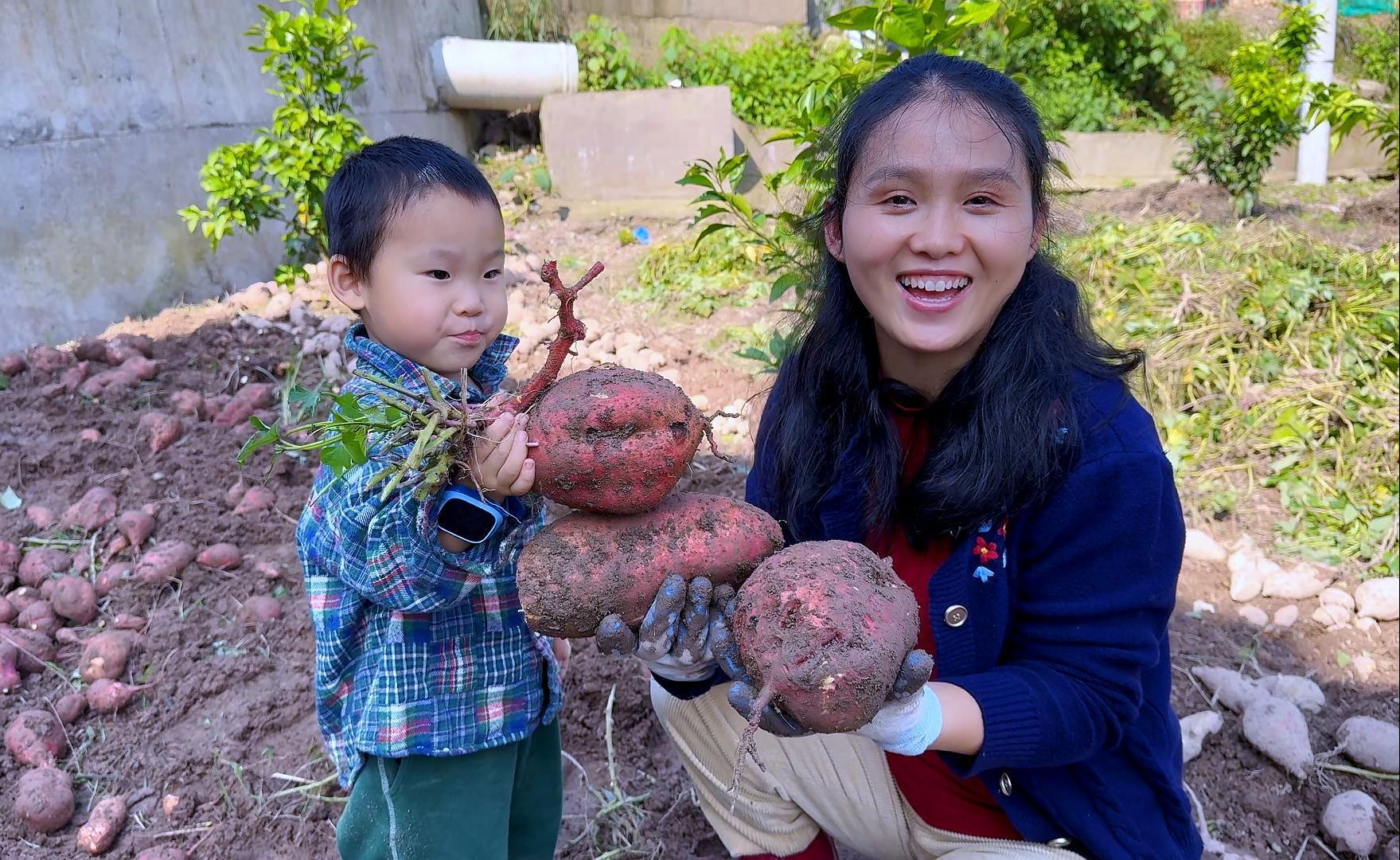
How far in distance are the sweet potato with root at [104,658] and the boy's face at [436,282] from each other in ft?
5.05

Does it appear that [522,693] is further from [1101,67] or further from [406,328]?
[1101,67]

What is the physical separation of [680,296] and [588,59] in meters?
2.48

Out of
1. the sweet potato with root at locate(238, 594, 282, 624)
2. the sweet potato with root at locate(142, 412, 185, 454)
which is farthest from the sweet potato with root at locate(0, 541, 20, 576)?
the sweet potato with root at locate(238, 594, 282, 624)

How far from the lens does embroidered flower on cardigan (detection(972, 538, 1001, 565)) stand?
→ 1522 millimetres

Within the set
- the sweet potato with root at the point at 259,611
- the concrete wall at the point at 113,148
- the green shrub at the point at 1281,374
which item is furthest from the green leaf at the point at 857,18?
the concrete wall at the point at 113,148

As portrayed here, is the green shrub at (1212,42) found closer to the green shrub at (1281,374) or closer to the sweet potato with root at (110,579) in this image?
the green shrub at (1281,374)

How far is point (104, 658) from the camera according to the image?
8.05 feet

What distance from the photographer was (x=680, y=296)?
15.9ft

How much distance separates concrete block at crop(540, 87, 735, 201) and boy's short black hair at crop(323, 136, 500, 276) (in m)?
4.53

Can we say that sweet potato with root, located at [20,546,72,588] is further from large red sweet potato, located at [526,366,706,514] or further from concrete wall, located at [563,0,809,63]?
concrete wall, located at [563,0,809,63]

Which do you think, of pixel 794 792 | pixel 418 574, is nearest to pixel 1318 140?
pixel 794 792

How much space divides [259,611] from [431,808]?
1368mm

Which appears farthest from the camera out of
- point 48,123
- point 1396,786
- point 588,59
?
point 588,59

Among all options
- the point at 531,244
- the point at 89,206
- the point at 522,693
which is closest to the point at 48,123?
the point at 89,206
